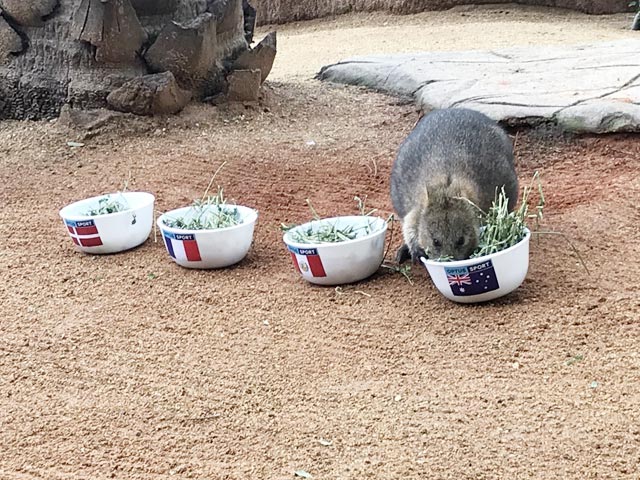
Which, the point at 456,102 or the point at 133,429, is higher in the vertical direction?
the point at 133,429

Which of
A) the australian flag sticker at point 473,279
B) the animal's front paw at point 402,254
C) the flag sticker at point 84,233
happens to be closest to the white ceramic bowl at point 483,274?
the australian flag sticker at point 473,279

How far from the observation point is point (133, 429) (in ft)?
8.95

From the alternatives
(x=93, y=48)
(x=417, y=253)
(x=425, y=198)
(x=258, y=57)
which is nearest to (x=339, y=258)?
→ (x=417, y=253)

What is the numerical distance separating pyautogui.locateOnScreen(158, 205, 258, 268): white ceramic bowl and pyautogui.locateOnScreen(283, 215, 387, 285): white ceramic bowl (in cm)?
26

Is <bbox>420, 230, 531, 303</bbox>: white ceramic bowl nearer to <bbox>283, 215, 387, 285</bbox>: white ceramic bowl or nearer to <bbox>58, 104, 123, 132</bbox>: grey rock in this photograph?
<bbox>283, 215, 387, 285</bbox>: white ceramic bowl

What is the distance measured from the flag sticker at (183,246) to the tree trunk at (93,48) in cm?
222

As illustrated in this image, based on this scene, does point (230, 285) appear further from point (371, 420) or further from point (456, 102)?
point (456, 102)

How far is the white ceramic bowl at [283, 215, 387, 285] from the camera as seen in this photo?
3.63 metres

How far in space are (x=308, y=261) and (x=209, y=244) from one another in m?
0.51

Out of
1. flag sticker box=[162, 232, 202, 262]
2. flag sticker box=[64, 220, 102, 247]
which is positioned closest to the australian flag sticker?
flag sticker box=[162, 232, 202, 262]

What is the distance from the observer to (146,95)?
5832mm

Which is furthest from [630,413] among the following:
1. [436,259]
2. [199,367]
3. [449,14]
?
[449,14]

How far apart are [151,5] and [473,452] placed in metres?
4.31

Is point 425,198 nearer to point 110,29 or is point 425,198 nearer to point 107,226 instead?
point 107,226
